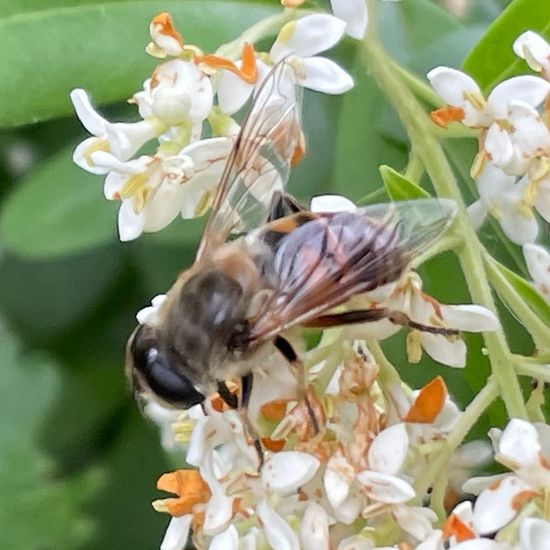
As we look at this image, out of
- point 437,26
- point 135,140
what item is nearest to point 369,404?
point 135,140

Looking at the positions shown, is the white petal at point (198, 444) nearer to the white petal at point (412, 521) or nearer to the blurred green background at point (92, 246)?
the white petal at point (412, 521)

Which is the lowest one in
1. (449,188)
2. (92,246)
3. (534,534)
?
(92,246)

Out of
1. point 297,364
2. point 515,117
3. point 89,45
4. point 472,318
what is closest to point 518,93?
point 515,117

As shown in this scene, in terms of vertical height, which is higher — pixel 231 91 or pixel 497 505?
pixel 231 91

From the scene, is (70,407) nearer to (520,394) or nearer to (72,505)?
(72,505)

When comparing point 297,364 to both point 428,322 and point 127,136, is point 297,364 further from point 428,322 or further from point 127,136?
point 127,136

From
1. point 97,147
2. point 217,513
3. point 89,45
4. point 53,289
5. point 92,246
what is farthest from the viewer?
point 53,289
